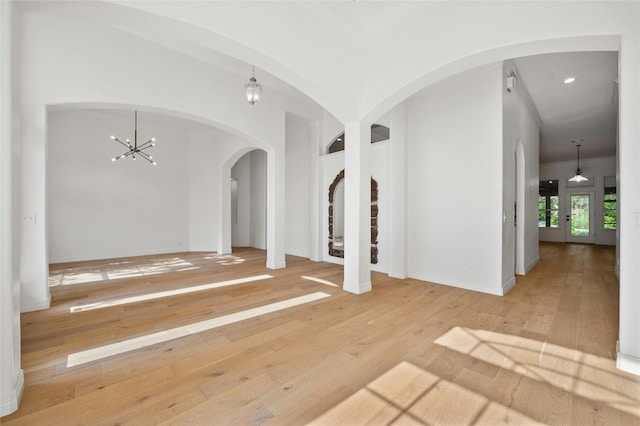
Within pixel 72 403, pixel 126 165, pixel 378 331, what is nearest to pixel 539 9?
pixel 378 331

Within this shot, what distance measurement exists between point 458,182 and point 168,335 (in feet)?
15.3

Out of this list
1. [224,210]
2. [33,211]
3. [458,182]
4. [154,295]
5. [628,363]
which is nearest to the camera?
[628,363]

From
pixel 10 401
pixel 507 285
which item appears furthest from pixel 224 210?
pixel 507 285

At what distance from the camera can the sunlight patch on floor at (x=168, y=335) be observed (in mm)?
2455

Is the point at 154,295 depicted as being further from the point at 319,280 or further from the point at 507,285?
the point at 507,285

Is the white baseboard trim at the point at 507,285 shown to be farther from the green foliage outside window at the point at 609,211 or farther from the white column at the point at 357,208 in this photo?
the green foliage outside window at the point at 609,211

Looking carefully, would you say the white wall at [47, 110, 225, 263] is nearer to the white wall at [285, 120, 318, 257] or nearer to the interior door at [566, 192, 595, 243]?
the white wall at [285, 120, 318, 257]

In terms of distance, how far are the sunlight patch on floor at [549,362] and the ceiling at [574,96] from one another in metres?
4.28

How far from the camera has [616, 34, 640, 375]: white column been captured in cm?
218

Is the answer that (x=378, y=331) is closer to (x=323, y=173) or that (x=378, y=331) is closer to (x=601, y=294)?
(x=601, y=294)

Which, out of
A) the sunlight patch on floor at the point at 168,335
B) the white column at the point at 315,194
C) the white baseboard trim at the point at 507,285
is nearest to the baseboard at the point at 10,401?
the sunlight patch on floor at the point at 168,335

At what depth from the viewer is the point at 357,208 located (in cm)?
427

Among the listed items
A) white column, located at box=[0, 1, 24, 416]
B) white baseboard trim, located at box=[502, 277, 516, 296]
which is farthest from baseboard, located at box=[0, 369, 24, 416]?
white baseboard trim, located at box=[502, 277, 516, 296]

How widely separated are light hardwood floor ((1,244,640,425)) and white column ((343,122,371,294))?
367mm
